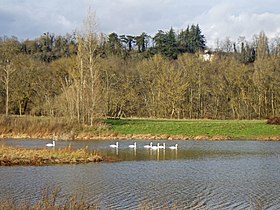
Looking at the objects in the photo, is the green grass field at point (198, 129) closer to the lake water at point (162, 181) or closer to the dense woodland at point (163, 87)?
the dense woodland at point (163, 87)

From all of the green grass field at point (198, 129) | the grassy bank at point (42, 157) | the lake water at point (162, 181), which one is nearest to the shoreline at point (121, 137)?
the green grass field at point (198, 129)

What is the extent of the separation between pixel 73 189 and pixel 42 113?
4599 centimetres

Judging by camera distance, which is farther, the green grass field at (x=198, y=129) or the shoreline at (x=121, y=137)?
the green grass field at (x=198, y=129)

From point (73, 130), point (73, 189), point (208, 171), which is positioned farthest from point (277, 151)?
point (73, 189)

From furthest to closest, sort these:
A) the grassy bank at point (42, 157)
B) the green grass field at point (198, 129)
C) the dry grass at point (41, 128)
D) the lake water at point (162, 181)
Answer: the green grass field at point (198, 129) < the dry grass at point (41, 128) < the grassy bank at point (42, 157) < the lake water at point (162, 181)

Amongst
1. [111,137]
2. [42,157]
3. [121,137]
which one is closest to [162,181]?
[42,157]

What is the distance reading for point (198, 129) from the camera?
52812 mm

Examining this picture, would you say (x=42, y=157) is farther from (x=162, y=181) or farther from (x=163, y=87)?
(x=163, y=87)

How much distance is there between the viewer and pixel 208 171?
2633 cm

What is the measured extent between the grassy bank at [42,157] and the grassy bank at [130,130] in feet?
56.6

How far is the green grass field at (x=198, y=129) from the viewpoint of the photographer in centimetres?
5156

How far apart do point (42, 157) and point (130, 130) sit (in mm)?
24395

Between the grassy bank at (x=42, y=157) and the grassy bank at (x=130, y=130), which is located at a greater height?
the grassy bank at (x=130, y=130)

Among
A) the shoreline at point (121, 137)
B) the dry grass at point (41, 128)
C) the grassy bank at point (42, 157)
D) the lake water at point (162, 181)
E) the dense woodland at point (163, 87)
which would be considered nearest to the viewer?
the lake water at point (162, 181)
